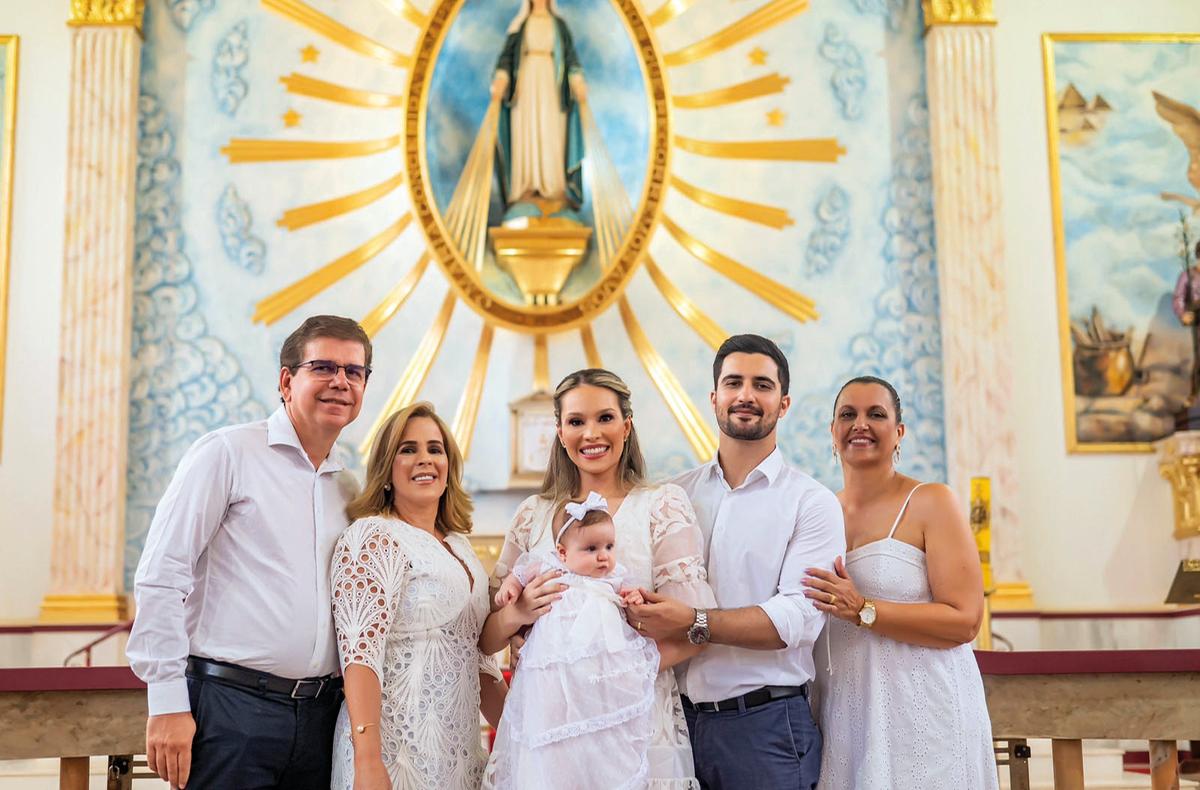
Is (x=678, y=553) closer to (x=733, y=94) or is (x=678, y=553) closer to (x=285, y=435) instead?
(x=285, y=435)

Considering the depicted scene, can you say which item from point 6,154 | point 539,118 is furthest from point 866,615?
point 6,154

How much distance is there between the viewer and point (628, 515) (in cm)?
304

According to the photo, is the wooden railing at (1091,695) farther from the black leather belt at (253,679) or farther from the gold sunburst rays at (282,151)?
the gold sunburst rays at (282,151)

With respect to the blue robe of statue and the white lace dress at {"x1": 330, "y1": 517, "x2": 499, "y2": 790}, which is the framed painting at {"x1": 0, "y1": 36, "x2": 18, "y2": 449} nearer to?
the blue robe of statue

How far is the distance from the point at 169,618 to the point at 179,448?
4.77 m

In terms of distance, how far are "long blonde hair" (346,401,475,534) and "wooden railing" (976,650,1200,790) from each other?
63.7 inches

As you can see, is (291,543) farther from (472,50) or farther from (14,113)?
(14,113)

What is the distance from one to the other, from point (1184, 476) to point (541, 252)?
3968mm

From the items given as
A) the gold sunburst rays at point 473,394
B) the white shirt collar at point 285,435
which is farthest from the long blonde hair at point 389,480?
the gold sunburst rays at point 473,394

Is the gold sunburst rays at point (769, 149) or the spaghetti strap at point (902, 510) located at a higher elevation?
the gold sunburst rays at point (769, 149)

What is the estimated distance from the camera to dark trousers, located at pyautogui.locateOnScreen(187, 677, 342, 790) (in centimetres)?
287

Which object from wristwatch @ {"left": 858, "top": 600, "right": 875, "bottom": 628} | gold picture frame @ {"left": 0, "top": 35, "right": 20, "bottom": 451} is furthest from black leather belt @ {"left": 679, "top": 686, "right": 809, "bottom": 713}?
gold picture frame @ {"left": 0, "top": 35, "right": 20, "bottom": 451}

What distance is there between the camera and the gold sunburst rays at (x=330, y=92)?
7.60 metres

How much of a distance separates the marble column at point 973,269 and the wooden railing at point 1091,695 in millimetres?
3660
